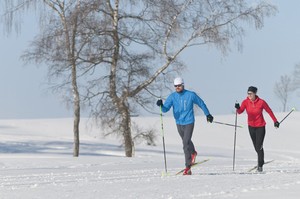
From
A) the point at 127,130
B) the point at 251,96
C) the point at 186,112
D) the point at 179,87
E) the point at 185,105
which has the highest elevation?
the point at 179,87

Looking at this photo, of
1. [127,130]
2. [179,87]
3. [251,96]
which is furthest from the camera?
[127,130]

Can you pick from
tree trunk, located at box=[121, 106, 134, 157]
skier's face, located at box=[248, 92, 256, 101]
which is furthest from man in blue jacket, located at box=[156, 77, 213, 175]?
tree trunk, located at box=[121, 106, 134, 157]

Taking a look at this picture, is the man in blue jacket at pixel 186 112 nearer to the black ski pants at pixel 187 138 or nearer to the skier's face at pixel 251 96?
the black ski pants at pixel 187 138

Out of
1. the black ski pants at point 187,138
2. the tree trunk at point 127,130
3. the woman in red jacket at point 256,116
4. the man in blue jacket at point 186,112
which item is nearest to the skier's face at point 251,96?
the woman in red jacket at point 256,116

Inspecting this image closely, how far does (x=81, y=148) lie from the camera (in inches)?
1329

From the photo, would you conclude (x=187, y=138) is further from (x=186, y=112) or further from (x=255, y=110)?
(x=255, y=110)

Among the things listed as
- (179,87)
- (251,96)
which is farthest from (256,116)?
(179,87)

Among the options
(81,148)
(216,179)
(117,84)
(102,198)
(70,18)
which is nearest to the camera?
(102,198)

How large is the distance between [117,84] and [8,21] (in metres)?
4.63

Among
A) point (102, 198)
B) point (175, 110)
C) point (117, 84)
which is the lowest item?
point (102, 198)

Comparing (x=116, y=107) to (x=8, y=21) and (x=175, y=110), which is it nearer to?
(x=8, y=21)

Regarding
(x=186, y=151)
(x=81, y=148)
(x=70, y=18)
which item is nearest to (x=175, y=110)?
(x=186, y=151)

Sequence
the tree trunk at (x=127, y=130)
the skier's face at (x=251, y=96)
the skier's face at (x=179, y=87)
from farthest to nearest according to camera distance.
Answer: the tree trunk at (x=127, y=130)
the skier's face at (x=251, y=96)
the skier's face at (x=179, y=87)

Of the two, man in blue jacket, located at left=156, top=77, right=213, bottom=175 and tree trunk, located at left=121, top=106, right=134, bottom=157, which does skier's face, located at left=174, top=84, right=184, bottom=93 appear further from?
tree trunk, located at left=121, top=106, right=134, bottom=157
